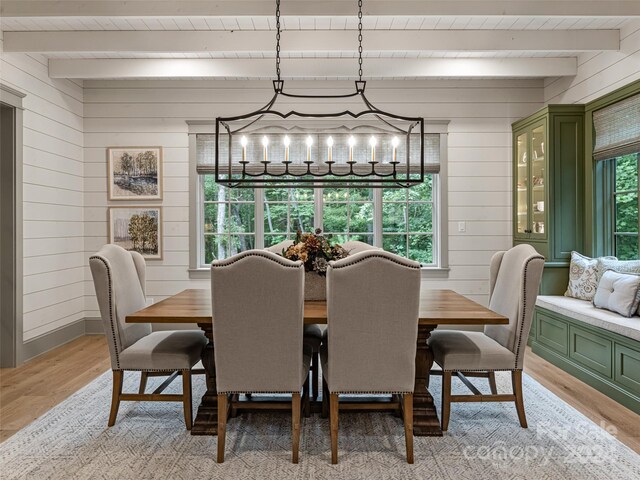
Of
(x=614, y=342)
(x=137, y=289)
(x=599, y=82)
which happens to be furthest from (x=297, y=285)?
(x=599, y=82)

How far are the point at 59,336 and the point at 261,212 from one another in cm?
240

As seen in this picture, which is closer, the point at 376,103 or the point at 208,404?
the point at 208,404

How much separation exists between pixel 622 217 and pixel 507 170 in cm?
134

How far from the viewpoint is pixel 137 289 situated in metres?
3.13

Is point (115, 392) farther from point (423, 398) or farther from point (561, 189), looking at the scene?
point (561, 189)

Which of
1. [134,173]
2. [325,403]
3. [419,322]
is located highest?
[134,173]

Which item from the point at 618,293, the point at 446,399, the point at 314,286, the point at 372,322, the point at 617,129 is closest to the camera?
the point at 372,322

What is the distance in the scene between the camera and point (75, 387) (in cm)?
352

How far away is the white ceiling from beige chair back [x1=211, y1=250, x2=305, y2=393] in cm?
223

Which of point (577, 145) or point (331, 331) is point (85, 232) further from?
point (577, 145)

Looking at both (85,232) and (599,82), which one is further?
(85,232)

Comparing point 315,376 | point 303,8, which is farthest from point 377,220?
point 315,376

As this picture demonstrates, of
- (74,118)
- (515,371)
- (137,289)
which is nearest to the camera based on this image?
(515,371)

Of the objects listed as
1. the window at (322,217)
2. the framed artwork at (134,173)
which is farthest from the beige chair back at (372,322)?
the framed artwork at (134,173)
